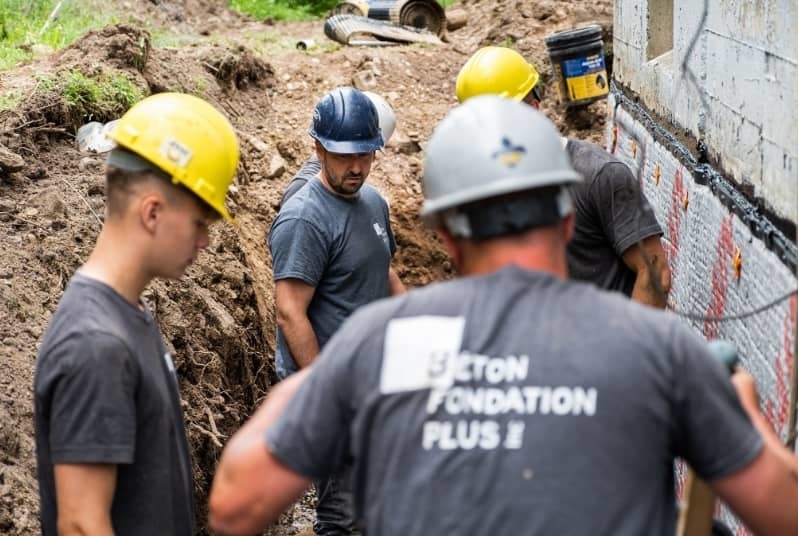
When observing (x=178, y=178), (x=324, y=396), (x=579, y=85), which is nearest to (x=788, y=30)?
(x=178, y=178)

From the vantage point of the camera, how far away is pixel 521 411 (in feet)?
7.15

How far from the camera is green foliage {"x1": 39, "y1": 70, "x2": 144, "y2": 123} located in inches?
316

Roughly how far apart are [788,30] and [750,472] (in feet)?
8.31

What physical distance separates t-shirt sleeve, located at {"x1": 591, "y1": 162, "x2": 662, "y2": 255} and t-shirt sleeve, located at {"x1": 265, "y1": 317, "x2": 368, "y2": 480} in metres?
3.20

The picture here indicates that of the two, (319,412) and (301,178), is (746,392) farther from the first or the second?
(301,178)

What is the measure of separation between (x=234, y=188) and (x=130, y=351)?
269 inches

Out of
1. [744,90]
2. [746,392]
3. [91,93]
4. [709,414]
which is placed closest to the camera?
[709,414]

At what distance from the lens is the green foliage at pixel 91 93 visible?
26.4 feet

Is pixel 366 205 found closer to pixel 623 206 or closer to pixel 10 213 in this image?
pixel 623 206

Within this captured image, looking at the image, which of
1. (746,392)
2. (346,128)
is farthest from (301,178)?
(746,392)

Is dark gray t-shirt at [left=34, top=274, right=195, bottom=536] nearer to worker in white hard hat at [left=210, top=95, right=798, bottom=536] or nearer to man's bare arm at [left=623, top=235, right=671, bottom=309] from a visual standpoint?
worker in white hard hat at [left=210, top=95, right=798, bottom=536]

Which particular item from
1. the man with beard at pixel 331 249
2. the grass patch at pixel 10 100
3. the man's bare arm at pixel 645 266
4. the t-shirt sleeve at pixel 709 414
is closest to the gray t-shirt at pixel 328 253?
the man with beard at pixel 331 249

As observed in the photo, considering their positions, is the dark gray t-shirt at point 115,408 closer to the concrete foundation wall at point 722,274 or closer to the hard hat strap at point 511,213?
the hard hat strap at point 511,213

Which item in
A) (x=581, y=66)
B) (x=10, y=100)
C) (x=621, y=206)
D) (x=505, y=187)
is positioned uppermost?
(x=505, y=187)
